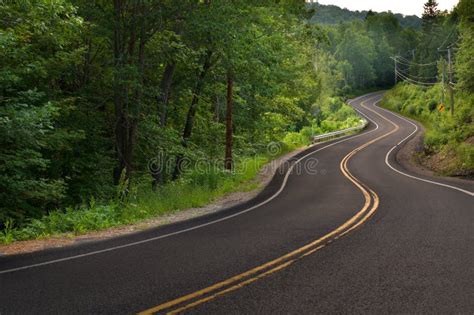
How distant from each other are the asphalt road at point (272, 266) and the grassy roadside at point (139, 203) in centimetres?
163

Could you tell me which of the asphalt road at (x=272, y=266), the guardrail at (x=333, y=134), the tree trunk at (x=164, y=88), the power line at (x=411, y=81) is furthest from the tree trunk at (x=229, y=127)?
the power line at (x=411, y=81)

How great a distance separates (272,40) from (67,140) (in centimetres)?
1041

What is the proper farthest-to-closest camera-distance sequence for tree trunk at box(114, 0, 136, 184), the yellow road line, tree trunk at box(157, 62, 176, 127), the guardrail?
the guardrail → tree trunk at box(157, 62, 176, 127) → tree trunk at box(114, 0, 136, 184) → the yellow road line

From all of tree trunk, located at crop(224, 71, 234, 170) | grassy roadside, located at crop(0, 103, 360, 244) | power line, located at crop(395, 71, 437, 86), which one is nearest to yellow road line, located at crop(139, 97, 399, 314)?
grassy roadside, located at crop(0, 103, 360, 244)

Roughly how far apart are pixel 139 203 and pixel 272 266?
23.7 feet

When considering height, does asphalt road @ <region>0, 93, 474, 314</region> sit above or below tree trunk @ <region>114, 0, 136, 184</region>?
below

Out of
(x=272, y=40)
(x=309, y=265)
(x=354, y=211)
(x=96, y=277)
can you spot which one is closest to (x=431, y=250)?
(x=309, y=265)

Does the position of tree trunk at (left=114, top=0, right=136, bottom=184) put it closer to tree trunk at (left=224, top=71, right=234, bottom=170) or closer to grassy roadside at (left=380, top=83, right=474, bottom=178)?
tree trunk at (left=224, top=71, right=234, bottom=170)

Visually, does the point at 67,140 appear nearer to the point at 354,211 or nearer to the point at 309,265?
the point at 354,211

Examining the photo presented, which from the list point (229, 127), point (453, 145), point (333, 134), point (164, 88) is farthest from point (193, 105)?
point (333, 134)

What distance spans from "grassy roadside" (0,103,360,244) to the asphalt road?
1.63 metres

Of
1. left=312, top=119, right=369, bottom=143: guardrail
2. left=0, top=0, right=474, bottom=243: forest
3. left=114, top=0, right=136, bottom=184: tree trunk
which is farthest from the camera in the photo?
left=312, top=119, right=369, bottom=143: guardrail

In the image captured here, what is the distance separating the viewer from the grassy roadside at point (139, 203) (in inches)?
408

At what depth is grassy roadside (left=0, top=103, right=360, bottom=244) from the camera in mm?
10359
